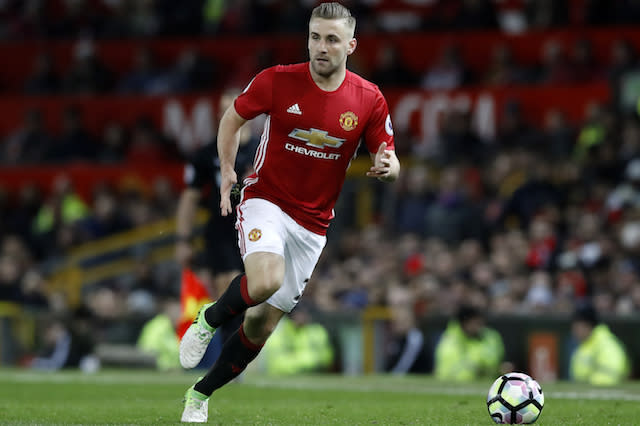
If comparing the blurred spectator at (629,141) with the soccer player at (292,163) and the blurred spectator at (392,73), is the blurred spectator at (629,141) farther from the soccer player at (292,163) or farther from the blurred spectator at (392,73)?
the soccer player at (292,163)

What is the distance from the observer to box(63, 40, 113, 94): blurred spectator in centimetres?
2181

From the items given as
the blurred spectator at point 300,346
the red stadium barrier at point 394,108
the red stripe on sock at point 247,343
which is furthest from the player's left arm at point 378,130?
the red stadium barrier at point 394,108

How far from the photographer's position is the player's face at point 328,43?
7086 mm

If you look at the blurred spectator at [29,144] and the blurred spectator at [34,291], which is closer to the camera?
the blurred spectator at [34,291]

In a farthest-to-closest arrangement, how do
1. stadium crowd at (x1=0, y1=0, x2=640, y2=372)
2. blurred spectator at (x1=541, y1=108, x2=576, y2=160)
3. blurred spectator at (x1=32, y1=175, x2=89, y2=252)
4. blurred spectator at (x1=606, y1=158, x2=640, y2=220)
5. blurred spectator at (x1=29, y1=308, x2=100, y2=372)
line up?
blurred spectator at (x1=32, y1=175, x2=89, y2=252) < blurred spectator at (x1=541, y1=108, x2=576, y2=160) < blurred spectator at (x1=29, y1=308, x2=100, y2=372) < blurred spectator at (x1=606, y1=158, x2=640, y2=220) < stadium crowd at (x1=0, y1=0, x2=640, y2=372)

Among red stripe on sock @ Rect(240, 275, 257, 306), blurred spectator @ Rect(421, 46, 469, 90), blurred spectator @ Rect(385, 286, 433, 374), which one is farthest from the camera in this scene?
blurred spectator @ Rect(421, 46, 469, 90)

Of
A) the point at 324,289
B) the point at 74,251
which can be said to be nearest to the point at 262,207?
the point at 324,289

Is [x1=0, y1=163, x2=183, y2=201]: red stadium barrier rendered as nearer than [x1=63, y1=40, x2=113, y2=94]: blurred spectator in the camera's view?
Yes

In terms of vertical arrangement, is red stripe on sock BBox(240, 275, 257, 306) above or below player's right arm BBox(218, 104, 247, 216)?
below

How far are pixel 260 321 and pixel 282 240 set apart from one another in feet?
1.75

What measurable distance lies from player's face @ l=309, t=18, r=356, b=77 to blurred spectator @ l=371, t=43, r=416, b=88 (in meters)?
12.1

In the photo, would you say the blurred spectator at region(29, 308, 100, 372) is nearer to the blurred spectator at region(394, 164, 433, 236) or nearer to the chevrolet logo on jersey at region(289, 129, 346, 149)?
the blurred spectator at region(394, 164, 433, 236)

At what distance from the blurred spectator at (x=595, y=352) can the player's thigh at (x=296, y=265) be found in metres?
6.65

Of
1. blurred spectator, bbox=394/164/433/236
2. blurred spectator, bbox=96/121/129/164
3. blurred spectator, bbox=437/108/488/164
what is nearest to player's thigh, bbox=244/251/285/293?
blurred spectator, bbox=394/164/433/236
